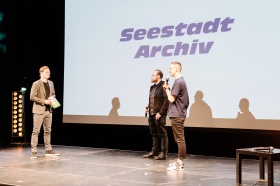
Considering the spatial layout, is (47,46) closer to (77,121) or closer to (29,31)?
(29,31)

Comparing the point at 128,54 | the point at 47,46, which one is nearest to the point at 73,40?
the point at 47,46

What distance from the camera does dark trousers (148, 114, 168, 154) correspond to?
673 cm

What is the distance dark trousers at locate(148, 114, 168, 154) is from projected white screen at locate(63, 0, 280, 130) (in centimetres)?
65

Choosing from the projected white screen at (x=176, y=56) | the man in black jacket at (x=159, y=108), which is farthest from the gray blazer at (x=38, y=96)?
the man in black jacket at (x=159, y=108)

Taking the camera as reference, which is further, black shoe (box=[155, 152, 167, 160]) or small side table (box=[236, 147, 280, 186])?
black shoe (box=[155, 152, 167, 160])

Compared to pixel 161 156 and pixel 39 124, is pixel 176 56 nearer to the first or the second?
pixel 161 156

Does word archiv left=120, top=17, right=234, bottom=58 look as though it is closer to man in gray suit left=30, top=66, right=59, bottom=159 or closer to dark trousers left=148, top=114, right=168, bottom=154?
dark trousers left=148, top=114, right=168, bottom=154

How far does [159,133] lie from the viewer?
267 inches

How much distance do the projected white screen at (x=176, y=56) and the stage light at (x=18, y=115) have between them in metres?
1.04

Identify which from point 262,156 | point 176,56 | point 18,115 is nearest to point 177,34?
point 176,56

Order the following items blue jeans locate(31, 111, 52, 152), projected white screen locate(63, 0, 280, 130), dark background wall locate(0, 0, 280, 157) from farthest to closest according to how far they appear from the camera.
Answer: dark background wall locate(0, 0, 280, 157) < blue jeans locate(31, 111, 52, 152) < projected white screen locate(63, 0, 280, 130)

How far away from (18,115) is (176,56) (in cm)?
386

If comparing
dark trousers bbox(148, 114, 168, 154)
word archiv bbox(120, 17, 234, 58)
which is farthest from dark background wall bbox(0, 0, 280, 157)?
word archiv bbox(120, 17, 234, 58)

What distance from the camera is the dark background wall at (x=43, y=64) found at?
7.98m
